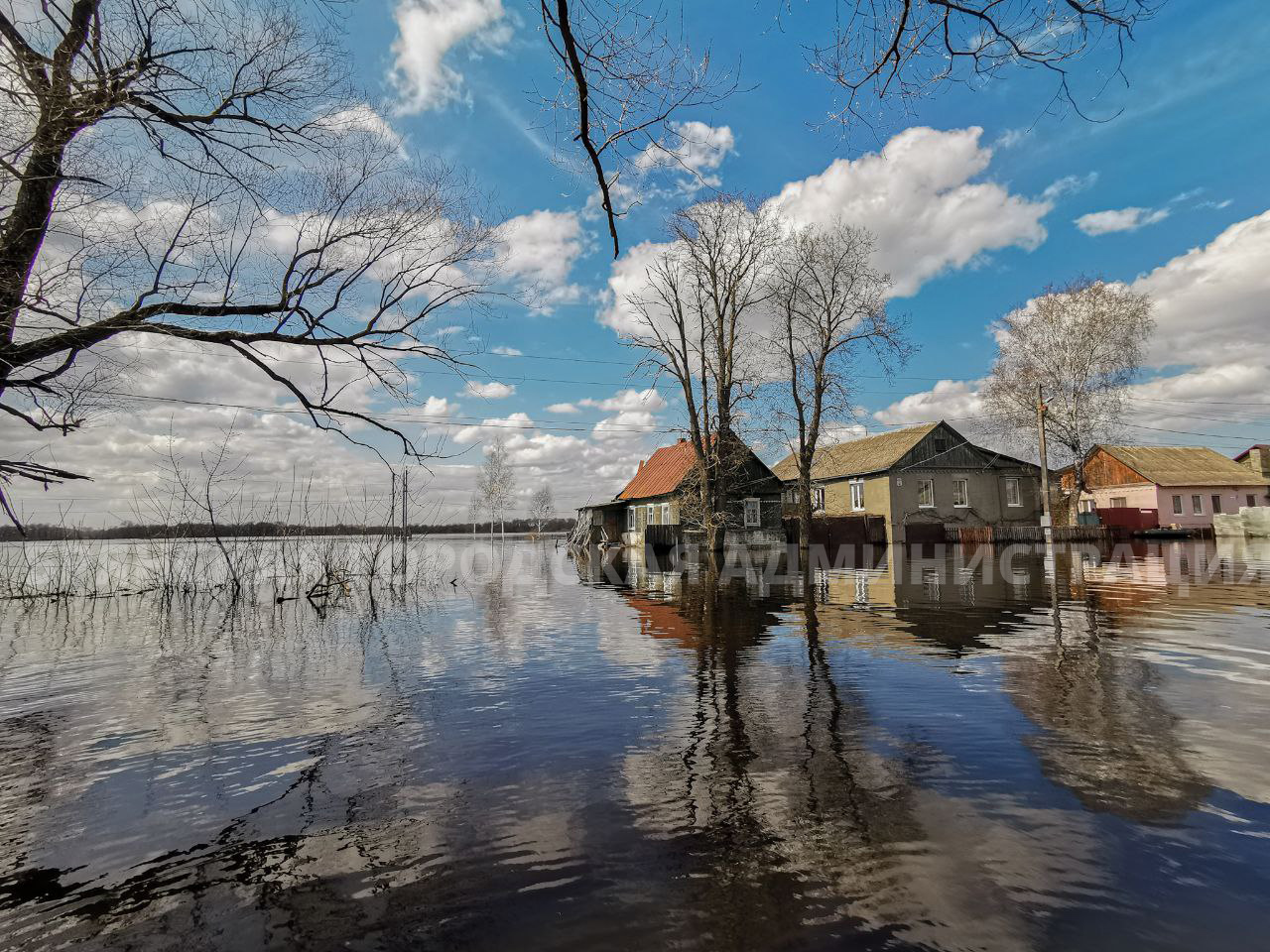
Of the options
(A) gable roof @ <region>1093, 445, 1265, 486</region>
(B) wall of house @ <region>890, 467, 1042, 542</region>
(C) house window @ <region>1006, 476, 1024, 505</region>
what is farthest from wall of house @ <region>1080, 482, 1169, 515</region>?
(C) house window @ <region>1006, 476, 1024, 505</region>

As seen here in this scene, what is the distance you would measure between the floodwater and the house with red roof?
20.2 m

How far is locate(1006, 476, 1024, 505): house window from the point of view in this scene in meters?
38.7

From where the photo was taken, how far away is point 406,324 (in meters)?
6.12

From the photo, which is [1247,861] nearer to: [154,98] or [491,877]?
[491,877]

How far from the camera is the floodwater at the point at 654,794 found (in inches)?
98.5

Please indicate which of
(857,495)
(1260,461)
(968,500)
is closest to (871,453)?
(857,495)

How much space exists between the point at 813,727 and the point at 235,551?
1700 cm

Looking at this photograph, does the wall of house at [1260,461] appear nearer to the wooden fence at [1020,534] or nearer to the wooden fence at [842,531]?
the wooden fence at [1020,534]

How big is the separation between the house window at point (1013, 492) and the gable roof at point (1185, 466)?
8626 millimetres

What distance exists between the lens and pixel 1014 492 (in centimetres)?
3884

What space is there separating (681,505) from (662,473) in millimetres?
10072

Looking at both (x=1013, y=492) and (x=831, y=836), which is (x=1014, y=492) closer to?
(x=1013, y=492)

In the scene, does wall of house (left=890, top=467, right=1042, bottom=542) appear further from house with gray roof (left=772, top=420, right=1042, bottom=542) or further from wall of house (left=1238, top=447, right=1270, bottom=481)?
wall of house (left=1238, top=447, right=1270, bottom=481)

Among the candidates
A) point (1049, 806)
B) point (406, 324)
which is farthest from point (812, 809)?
point (406, 324)
